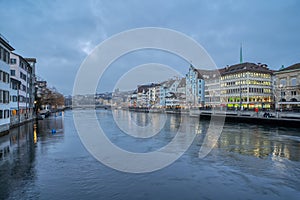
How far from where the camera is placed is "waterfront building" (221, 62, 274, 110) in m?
83.8

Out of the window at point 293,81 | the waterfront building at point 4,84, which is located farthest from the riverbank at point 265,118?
the waterfront building at point 4,84

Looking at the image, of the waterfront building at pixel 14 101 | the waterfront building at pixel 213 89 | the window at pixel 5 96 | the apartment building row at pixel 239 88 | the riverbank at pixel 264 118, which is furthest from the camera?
the waterfront building at pixel 213 89

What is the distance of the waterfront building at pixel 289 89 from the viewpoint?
204 feet

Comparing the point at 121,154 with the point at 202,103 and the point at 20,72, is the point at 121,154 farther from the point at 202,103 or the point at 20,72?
the point at 202,103

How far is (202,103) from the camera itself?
109 m

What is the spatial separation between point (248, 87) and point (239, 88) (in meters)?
3.38

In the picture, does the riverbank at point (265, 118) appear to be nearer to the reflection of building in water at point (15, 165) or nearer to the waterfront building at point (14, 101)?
the reflection of building in water at point (15, 165)

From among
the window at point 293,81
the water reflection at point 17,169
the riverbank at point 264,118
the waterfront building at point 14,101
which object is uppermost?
the window at point 293,81

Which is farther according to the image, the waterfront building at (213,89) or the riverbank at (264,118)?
the waterfront building at (213,89)

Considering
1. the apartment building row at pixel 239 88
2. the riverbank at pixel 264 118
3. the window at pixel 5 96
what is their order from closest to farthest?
the window at pixel 5 96 < the riverbank at pixel 264 118 < the apartment building row at pixel 239 88

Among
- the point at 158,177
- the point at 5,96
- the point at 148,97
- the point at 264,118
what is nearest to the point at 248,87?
the point at 264,118

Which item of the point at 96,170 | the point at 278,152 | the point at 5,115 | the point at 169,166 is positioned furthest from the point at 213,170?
the point at 5,115

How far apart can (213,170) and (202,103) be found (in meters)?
97.0

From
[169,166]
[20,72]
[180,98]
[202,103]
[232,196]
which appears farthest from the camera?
[180,98]
